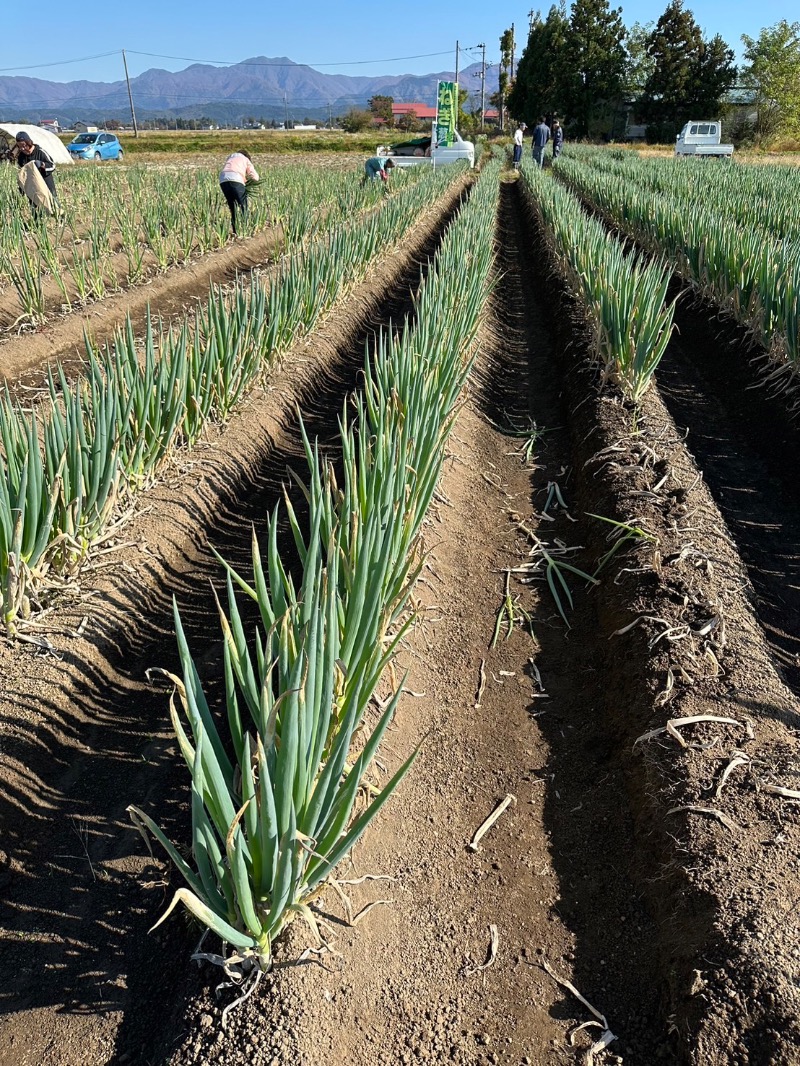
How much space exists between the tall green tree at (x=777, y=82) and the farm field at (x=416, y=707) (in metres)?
40.4

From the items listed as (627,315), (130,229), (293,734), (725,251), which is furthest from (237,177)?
(293,734)

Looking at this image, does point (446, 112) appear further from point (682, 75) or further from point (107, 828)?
point (107, 828)

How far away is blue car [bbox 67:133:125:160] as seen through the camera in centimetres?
2997

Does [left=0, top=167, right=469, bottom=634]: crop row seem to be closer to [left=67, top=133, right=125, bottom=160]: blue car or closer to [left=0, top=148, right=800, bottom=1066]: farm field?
[left=0, top=148, right=800, bottom=1066]: farm field

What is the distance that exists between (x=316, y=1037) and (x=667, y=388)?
15.4ft

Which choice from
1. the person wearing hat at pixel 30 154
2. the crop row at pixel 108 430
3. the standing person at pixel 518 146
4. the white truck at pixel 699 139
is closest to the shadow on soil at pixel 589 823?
the crop row at pixel 108 430

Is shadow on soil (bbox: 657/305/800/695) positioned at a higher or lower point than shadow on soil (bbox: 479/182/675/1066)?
higher

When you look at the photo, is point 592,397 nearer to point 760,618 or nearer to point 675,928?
point 760,618

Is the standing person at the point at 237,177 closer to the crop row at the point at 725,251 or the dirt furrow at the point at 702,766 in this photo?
the crop row at the point at 725,251

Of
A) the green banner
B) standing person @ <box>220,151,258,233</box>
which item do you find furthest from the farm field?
the green banner

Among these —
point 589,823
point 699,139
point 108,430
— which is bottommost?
point 589,823

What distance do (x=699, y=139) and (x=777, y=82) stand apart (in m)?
16.2

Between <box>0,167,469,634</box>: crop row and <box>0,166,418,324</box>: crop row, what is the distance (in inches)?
88.0

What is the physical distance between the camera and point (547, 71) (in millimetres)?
38875
